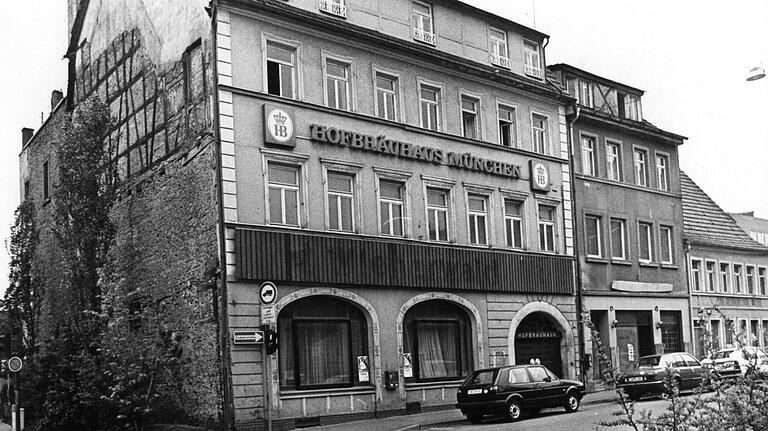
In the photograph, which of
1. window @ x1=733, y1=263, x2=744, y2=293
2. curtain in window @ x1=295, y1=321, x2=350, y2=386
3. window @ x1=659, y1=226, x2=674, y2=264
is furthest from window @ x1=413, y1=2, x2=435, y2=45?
window @ x1=733, y1=263, x2=744, y2=293

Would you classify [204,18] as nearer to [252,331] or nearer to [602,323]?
[252,331]

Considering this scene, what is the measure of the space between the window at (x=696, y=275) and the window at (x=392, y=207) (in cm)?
1860

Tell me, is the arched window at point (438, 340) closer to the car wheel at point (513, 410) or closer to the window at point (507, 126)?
the car wheel at point (513, 410)

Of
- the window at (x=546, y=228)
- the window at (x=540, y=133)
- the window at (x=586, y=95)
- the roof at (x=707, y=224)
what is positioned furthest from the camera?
the roof at (x=707, y=224)

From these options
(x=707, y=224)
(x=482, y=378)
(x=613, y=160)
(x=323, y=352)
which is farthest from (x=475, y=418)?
(x=707, y=224)

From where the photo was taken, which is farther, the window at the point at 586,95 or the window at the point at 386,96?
the window at the point at 586,95

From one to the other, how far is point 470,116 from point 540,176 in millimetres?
3601

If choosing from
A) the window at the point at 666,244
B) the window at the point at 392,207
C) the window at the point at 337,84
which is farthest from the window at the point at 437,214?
the window at the point at 666,244

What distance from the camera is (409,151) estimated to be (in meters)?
28.3

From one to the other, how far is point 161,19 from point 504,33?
11.9m

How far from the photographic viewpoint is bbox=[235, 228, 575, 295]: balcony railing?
79.3ft

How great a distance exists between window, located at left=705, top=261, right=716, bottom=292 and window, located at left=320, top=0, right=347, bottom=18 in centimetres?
2322

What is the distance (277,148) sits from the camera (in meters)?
25.0

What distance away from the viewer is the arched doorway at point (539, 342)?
3194 cm
